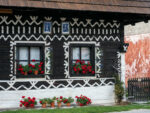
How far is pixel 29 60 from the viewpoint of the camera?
525 inches

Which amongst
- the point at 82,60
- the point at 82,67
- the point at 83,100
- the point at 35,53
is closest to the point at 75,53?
the point at 82,60

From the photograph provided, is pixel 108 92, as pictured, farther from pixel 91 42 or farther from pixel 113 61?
pixel 91 42

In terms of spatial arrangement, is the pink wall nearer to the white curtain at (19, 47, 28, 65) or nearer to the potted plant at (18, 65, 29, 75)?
the white curtain at (19, 47, 28, 65)

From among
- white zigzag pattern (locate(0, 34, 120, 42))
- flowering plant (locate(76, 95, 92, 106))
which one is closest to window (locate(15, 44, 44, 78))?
white zigzag pattern (locate(0, 34, 120, 42))

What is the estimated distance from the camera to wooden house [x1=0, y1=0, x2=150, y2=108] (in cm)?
1286

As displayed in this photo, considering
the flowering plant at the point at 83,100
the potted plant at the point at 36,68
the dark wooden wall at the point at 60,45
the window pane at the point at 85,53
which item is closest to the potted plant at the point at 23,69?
the potted plant at the point at 36,68

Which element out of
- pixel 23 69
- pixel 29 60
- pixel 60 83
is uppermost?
pixel 29 60

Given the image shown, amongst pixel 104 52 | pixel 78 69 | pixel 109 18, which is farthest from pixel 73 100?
pixel 109 18

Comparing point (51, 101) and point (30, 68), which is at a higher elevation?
point (30, 68)

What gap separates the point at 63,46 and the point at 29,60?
4.96 feet

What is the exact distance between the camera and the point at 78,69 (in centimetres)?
1388

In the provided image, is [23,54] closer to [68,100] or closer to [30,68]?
[30,68]

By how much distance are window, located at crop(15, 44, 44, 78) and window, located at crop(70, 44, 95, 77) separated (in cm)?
131

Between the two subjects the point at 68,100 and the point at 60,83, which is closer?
the point at 68,100
